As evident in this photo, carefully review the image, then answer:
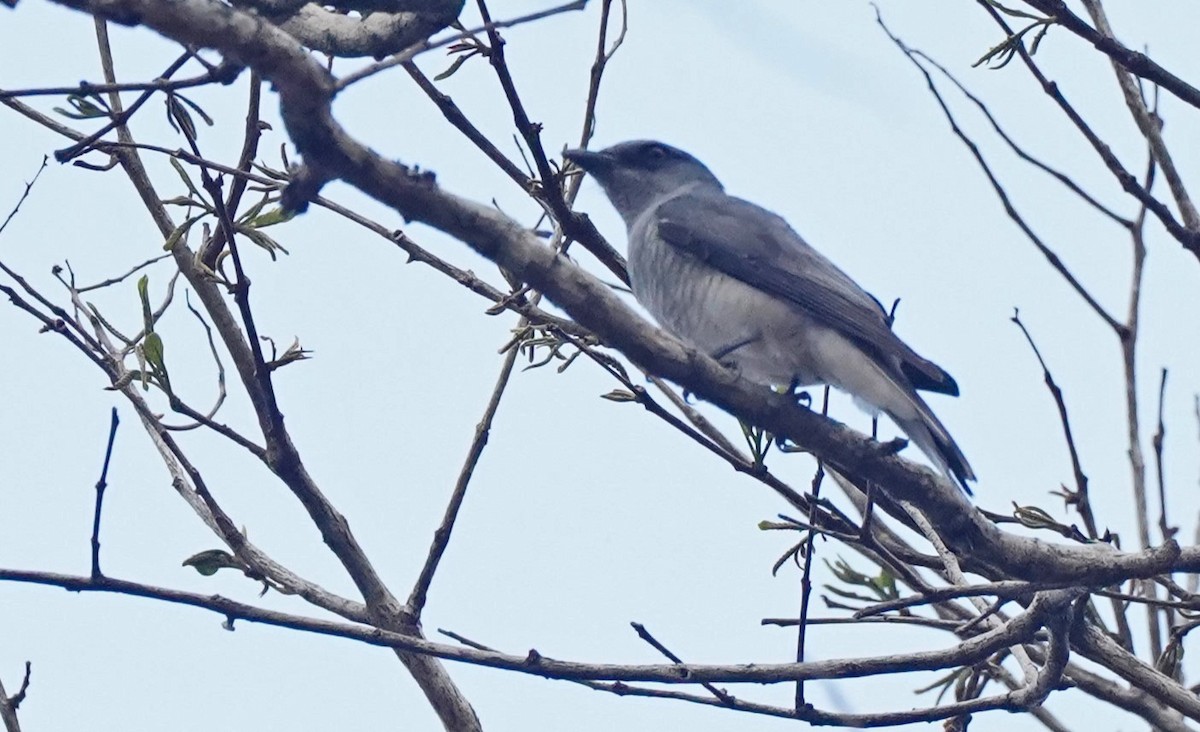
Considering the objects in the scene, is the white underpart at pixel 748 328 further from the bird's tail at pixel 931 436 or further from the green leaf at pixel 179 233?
the green leaf at pixel 179 233

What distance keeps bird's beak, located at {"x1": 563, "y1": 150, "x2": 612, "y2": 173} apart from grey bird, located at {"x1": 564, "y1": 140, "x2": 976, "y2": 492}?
2cm

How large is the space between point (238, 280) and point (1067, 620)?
2.40 metres

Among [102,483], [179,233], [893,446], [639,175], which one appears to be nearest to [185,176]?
[179,233]

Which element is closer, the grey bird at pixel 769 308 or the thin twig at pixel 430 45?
the thin twig at pixel 430 45

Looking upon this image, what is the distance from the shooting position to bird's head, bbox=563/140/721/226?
7.14 m

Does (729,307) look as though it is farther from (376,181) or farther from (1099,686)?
(376,181)

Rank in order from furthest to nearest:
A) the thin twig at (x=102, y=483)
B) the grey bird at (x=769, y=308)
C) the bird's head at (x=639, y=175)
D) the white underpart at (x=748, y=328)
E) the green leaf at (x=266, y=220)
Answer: the bird's head at (x=639, y=175), the white underpart at (x=748, y=328), the grey bird at (x=769, y=308), the green leaf at (x=266, y=220), the thin twig at (x=102, y=483)

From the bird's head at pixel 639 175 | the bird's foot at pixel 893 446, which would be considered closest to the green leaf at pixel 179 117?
the bird's foot at pixel 893 446

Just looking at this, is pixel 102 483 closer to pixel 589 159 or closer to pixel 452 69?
pixel 452 69

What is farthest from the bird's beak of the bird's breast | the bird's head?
the bird's breast

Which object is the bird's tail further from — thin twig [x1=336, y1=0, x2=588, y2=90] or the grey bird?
thin twig [x1=336, y1=0, x2=588, y2=90]

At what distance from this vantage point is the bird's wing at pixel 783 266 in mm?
5422

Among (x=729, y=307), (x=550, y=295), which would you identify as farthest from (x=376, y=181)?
(x=729, y=307)

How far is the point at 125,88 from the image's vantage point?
9.91ft
